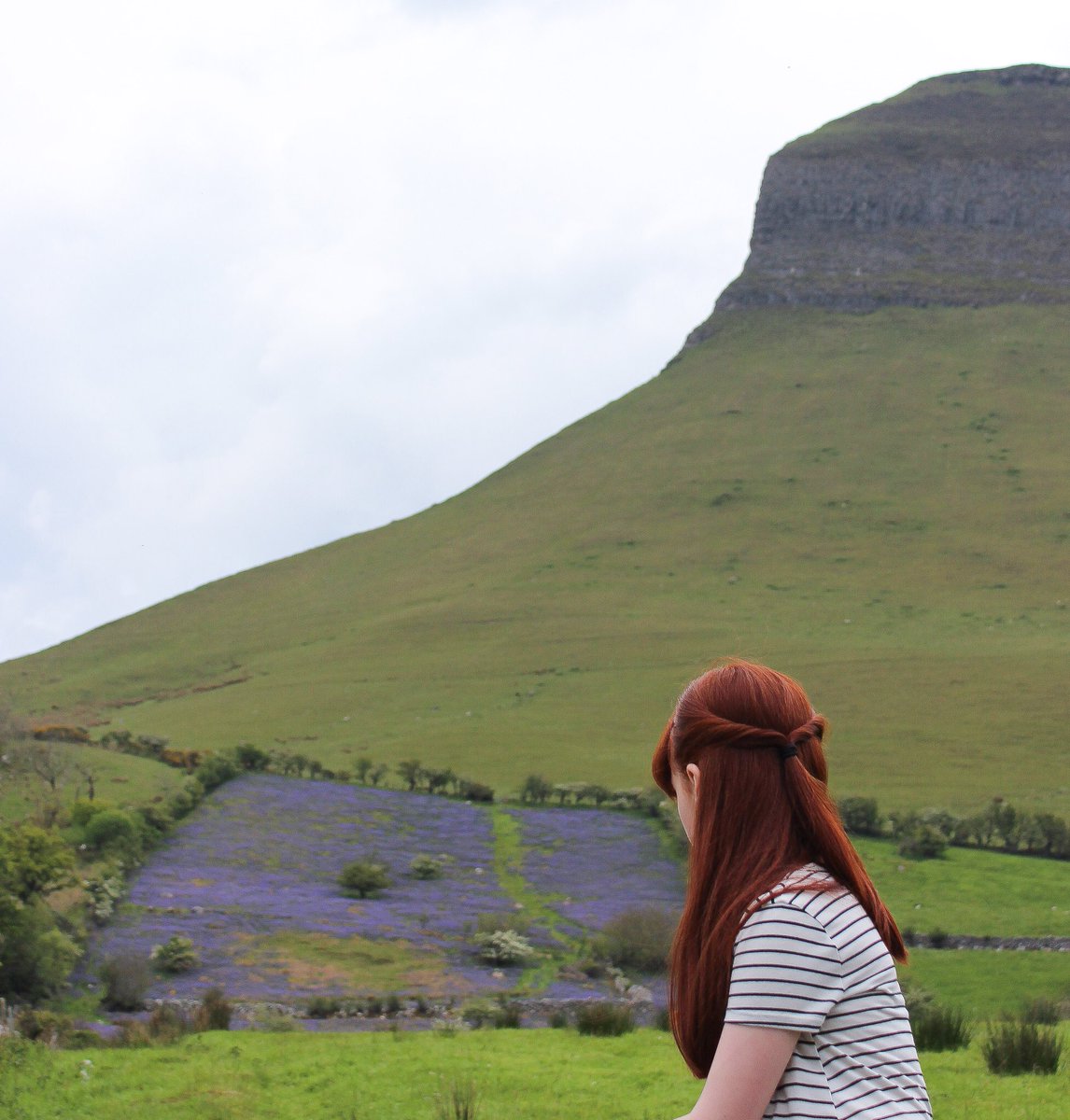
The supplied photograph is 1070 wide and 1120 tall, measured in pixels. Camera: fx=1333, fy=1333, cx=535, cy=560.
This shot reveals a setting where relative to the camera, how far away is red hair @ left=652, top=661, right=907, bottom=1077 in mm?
2887

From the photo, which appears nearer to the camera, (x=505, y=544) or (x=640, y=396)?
(x=505, y=544)

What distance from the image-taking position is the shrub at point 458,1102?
9.94 meters

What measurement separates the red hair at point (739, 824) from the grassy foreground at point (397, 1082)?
8.61m

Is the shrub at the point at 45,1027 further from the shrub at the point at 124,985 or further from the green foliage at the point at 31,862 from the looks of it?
the green foliage at the point at 31,862

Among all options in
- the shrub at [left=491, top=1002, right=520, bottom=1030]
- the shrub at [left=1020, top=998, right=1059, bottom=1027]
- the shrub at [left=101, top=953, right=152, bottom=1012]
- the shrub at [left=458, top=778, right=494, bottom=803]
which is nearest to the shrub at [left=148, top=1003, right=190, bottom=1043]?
the shrub at [left=101, top=953, right=152, bottom=1012]

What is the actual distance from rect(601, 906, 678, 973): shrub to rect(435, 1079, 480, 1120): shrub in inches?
398

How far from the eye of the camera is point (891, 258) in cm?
11038

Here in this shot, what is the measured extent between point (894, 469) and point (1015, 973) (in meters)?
63.6

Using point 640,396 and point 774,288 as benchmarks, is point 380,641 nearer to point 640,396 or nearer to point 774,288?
point 640,396

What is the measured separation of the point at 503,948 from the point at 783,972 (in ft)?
65.3

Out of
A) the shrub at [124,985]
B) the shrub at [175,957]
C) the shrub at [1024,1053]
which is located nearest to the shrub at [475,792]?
the shrub at [175,957]

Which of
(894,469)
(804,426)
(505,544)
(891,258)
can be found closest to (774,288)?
(891,258)

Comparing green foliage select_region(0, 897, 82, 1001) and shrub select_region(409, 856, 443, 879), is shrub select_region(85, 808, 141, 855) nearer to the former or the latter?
shrub select_region(409, 856, 443, 879)

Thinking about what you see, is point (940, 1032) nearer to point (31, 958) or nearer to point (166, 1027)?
point (166, 1027)
